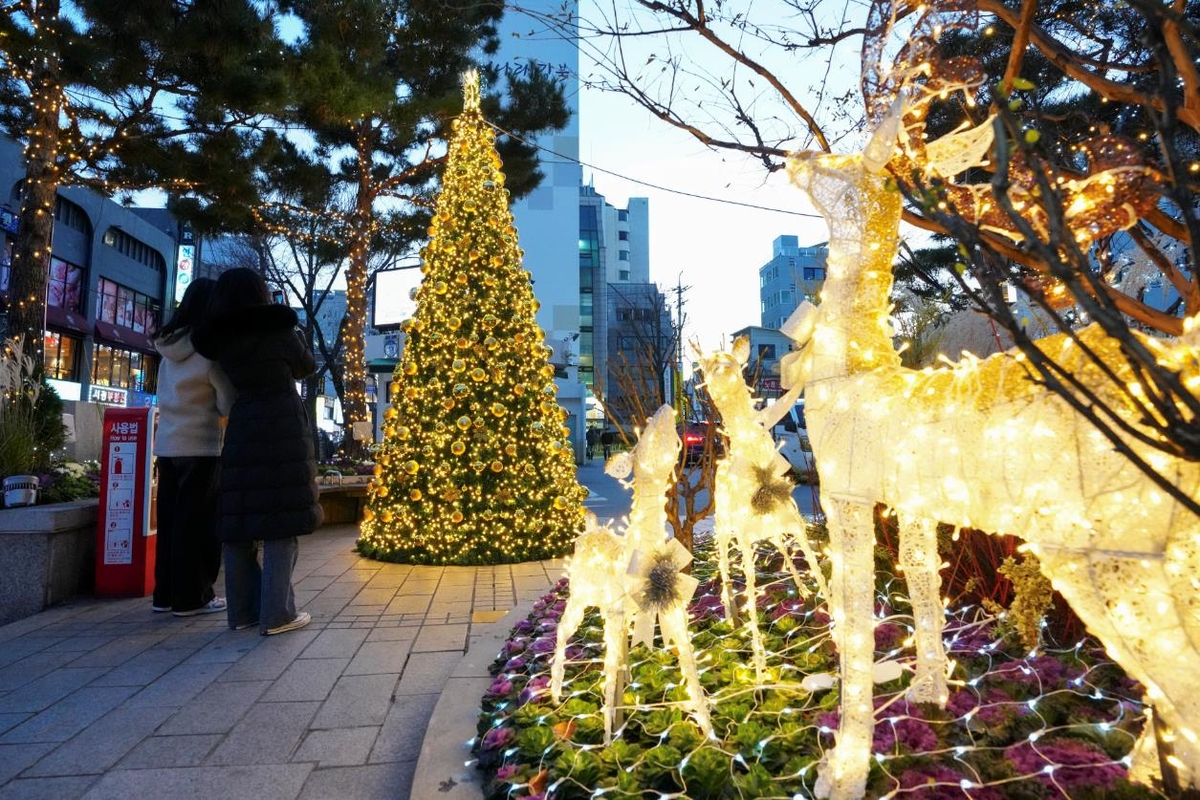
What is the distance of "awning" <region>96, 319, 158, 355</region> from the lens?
85.7 feet

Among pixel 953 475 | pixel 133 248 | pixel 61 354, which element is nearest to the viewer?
pixel 953 475

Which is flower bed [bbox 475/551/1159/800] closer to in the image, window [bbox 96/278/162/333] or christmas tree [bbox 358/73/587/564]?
christmas tree [bbox 358/73/587/564]

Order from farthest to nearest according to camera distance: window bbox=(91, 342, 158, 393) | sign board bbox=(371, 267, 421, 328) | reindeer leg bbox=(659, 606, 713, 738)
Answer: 1. window bbox=(91, 342, 158, 393)
2. sign board bbox=(371, 267, 421, 328)
3. reindeer leg bbox=(659, 606, 713, 738)

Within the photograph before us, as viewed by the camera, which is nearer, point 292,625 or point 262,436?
point 262,436

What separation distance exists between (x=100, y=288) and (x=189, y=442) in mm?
27353

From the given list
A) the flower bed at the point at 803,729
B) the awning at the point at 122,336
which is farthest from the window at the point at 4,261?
the flower bed at the point at 803,729

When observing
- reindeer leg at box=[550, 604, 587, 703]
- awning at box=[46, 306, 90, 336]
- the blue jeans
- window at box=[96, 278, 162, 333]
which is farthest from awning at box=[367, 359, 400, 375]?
Answer: reindeer leg at box=[550, 604, 587, 703]

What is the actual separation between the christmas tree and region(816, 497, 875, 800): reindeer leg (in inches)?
182

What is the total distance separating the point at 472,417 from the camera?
6.31m

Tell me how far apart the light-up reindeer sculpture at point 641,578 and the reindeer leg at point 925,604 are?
2.39ft

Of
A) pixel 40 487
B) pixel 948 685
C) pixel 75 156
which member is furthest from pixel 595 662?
pixel 75 156

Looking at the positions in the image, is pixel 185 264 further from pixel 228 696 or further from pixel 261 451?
pixel 228 696

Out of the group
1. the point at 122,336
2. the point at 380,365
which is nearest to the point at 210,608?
the point at 380,365

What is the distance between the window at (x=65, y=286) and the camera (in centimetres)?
2336
